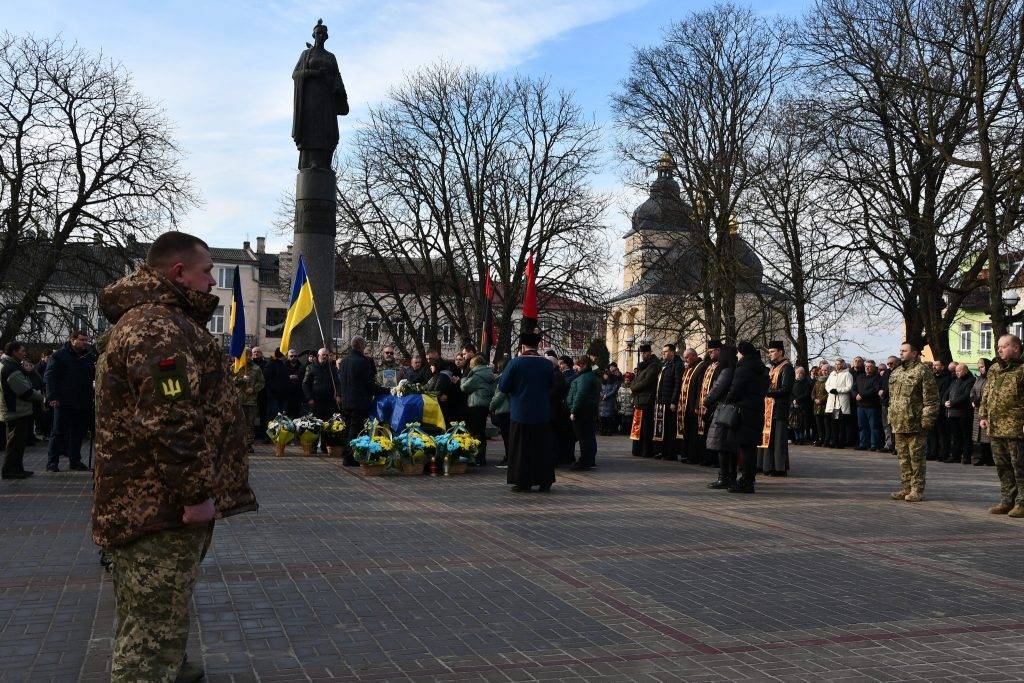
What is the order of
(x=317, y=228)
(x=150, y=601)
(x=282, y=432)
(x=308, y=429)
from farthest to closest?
(x=317, y=228), (x=308, y=429), (x=282, y=432), (x=150, y=601)

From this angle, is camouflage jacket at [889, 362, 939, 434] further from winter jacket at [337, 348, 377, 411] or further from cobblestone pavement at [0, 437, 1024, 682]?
winter jacket at [337, 348, 377, 411]

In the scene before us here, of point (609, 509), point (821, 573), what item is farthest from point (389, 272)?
point (821, 573)

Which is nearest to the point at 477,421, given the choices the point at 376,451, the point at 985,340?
the point at 376,451

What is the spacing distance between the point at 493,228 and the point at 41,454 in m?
24.4

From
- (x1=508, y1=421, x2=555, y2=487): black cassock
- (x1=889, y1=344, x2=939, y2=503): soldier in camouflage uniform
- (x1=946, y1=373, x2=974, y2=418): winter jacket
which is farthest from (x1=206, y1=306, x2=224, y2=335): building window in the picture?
(x1=889, y1=344, x2=939, y2=503): soldier in camouflage uniform

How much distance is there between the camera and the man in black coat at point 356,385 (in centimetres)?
1691

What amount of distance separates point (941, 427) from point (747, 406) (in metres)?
9.34

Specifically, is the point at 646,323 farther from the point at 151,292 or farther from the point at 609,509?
the point at 151,292

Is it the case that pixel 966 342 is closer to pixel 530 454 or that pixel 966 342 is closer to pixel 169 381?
pixel 530 454

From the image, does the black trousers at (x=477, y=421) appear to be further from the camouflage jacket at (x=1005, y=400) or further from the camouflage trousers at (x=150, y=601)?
the camouflage trousers at (x=150, y=601)

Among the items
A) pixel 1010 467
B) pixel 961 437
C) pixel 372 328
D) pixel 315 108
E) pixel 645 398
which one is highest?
pixel 315 108

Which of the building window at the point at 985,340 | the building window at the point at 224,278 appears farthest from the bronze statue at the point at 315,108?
the building window at the point at 224,278

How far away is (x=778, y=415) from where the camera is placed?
1681cm

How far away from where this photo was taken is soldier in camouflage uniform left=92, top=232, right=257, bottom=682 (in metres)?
3.99
